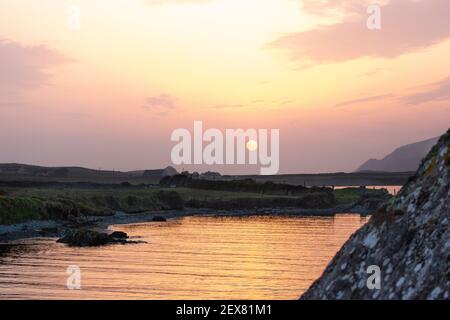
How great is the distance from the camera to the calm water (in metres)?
37.6

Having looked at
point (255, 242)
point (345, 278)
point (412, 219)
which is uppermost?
point (412, 219)

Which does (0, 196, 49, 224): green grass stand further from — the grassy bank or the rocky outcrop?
the rocky outcrop

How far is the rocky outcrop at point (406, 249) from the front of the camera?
596 centimetres

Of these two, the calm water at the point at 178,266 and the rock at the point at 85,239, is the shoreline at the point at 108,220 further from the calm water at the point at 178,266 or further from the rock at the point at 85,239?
the rock at the point at 85,239

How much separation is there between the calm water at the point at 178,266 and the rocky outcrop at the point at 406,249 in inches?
1138

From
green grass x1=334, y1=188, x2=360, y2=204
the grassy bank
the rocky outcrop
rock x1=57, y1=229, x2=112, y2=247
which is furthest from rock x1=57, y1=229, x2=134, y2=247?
green grass x1=334, y1=188, x2=360, y2=204

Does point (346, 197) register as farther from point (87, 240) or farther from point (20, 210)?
point (87, 240)

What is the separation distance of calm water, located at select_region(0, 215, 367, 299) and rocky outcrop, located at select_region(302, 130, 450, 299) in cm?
2892

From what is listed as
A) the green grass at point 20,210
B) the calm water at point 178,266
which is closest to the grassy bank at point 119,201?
the green grass at point 20,210

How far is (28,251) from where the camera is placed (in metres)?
58.0

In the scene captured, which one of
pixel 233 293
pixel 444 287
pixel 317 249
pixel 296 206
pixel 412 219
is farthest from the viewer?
pixel 296 206
